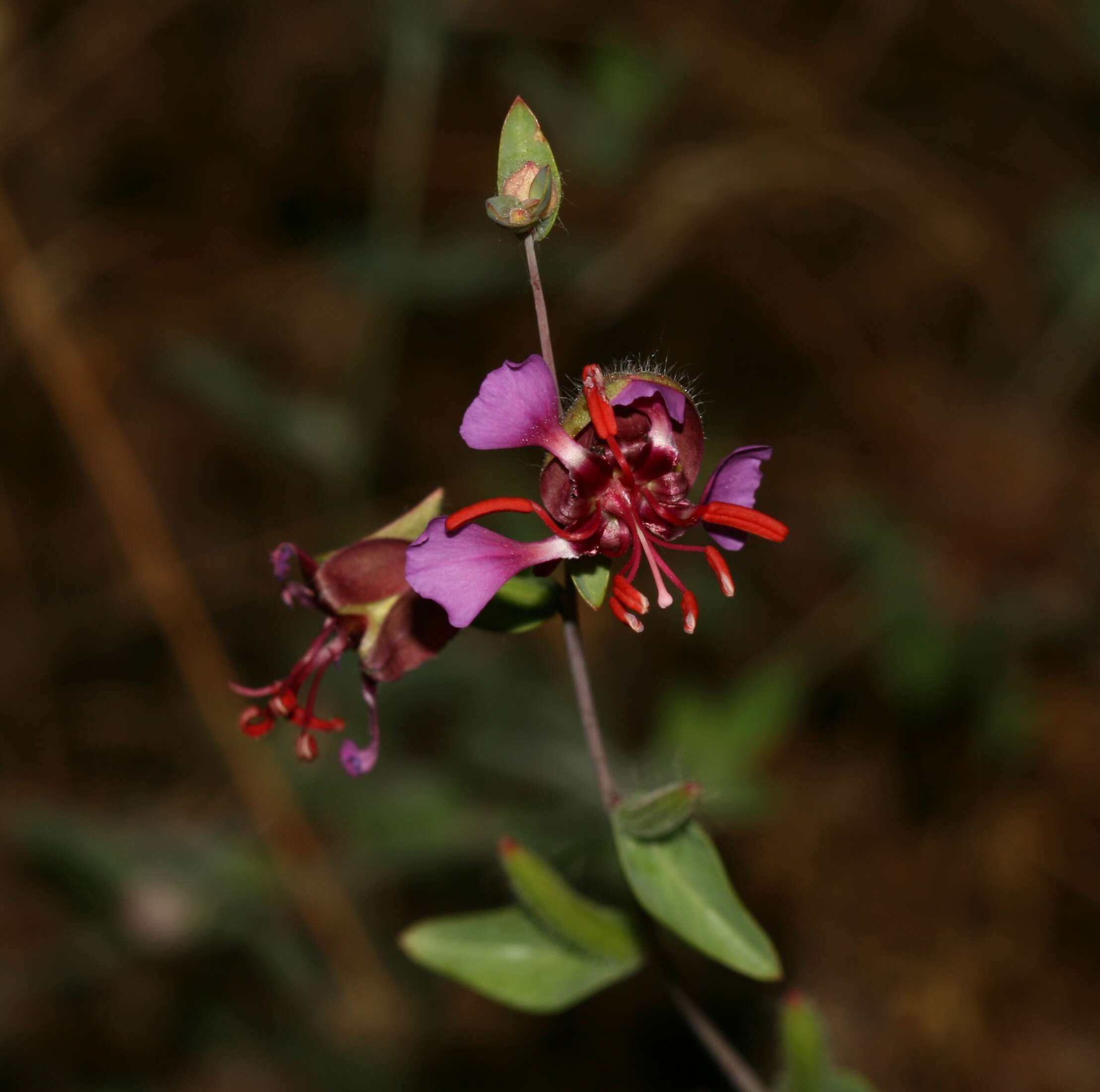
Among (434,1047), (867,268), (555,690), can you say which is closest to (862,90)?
(867,268)

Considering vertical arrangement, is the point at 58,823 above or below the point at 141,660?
below

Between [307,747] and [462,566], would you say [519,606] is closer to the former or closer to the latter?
[462,566]

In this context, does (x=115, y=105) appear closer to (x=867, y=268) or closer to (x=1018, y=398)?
(x=867, y=268)

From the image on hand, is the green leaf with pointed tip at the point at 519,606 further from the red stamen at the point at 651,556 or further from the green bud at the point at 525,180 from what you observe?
the green bud at the point at 525,180

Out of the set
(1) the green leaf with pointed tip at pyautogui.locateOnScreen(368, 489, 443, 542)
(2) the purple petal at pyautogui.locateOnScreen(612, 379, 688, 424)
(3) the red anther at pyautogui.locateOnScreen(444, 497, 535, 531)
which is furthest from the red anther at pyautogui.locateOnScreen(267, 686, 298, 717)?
(2) the purple petal at pyautogui.locateOnScreen(612, 379, 688, 424)

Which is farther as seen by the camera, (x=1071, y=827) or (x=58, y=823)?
(x=1071, y=827)

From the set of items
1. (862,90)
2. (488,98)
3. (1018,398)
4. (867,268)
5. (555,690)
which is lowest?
(555,690)

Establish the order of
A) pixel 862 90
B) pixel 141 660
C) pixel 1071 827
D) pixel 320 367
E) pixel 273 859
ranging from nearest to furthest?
pixel 273 859
pixel 1071 827
pixel 141 660
pixel 320 367
pixel 862 90
